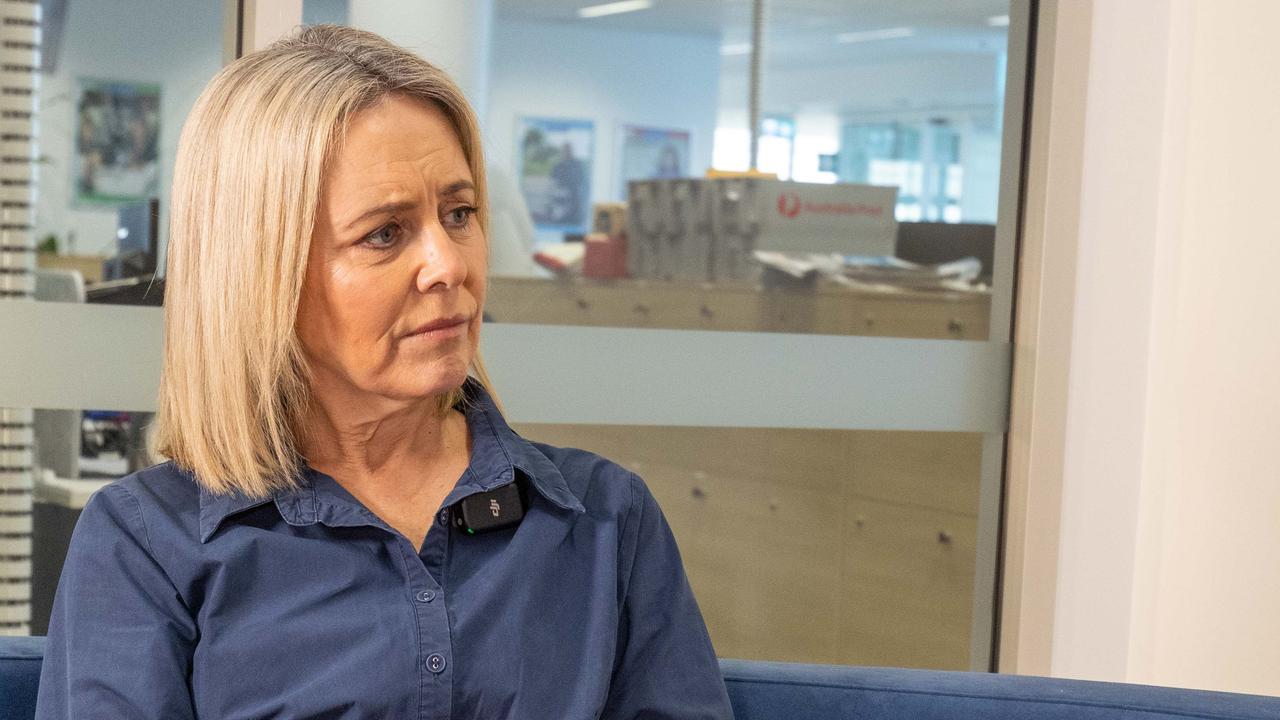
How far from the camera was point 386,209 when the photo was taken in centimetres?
114

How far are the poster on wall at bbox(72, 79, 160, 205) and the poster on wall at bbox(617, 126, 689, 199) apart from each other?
778 mm

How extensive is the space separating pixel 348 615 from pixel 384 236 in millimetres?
338

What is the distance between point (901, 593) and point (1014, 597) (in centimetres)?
23

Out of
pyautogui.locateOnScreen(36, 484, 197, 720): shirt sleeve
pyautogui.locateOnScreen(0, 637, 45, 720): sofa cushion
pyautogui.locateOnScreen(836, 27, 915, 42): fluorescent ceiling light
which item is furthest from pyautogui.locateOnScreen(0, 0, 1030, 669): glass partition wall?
pyautogui.locateOnScreen(836, 27, 915, 42): fluorescent ceiling light

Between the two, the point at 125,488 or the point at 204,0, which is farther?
the point at 204,0

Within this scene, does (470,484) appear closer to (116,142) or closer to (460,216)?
(460,216)

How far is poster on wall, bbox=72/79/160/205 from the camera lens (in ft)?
6.71

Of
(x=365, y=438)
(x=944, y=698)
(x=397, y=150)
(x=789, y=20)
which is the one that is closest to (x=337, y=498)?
(x=365, y=438)

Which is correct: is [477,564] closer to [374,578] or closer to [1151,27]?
[374,578]

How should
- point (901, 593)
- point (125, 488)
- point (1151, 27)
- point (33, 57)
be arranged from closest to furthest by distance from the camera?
point (125, 488), point (33, 57), point (1151, 27), point (901, 593)

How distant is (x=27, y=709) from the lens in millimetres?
1211

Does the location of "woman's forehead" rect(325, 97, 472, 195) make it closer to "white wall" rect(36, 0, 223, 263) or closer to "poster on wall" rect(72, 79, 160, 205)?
"white wall" rect(36, 0, 223, 263)

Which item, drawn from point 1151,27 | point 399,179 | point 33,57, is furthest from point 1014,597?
point 33,57

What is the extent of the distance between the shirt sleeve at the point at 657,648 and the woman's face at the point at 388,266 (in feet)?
0.85
